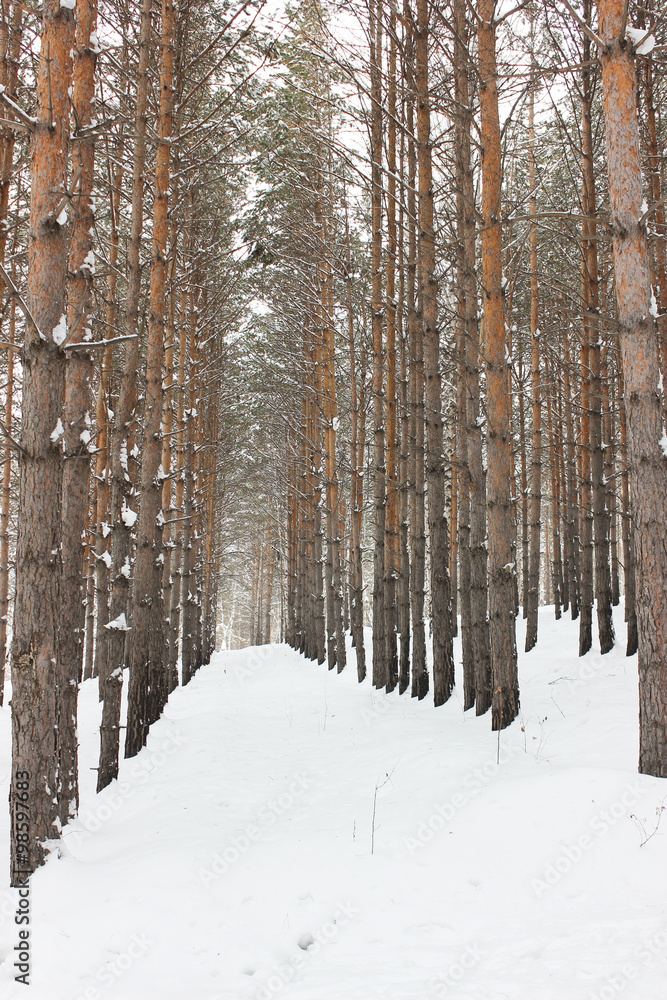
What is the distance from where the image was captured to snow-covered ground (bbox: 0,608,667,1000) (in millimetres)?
2664

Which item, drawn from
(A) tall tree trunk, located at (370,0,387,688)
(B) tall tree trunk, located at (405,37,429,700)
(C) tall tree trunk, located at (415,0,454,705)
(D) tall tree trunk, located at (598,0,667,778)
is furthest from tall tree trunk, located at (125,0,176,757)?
(D) tall tree trunk, located at (598,0,667,778)

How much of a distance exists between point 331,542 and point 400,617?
13.5ft

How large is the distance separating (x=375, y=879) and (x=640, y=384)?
3.63 m

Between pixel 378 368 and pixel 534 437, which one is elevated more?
pixel 378 368

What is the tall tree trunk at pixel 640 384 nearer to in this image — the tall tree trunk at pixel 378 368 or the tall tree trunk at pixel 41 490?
the tall tree trunk at pixel 41 490

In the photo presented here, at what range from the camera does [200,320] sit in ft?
42.4

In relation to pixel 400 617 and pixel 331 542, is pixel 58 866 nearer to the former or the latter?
pixel 400 617

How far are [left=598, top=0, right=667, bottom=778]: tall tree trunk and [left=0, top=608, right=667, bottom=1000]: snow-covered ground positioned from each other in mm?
622

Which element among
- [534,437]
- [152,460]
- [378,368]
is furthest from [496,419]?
[534,437]

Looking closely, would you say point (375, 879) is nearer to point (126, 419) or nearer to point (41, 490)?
point (41, 490)

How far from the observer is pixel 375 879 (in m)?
3.47

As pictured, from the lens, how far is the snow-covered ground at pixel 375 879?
266 centimetres

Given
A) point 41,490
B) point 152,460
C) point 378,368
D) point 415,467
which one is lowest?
point 41,490

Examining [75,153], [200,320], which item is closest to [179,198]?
[75,153]
